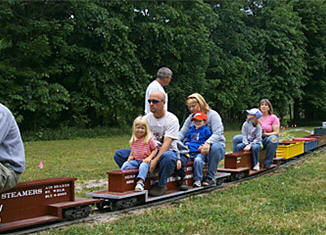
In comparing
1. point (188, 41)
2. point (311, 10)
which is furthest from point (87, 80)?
point (311, 10)

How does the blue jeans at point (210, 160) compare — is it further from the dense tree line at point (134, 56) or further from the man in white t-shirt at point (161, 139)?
the dense tree line at point (134, 56)

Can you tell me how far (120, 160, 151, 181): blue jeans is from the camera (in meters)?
6.68

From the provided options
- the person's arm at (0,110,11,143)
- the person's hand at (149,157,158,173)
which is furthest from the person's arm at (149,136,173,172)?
the person's arm at (0,110,11,143)

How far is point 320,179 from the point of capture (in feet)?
29.7

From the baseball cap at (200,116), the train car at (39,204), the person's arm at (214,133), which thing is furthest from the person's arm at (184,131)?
the train car at (39,204)

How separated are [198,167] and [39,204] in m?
3.19

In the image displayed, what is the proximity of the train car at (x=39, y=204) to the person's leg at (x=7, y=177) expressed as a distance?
0.67 feet

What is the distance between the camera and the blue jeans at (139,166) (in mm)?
6684

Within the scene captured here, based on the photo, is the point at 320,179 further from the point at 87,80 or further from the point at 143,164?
the point at 87,80

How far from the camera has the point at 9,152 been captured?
198 inches

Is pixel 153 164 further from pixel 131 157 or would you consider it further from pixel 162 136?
pixel 162 136

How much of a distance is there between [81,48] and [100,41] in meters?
1.19

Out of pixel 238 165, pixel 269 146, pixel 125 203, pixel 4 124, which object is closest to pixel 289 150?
pixel 269 146

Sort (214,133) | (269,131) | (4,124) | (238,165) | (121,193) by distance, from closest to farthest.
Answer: (4,124) → (121,193) → (214,133) → (238,165) → (269,131)
